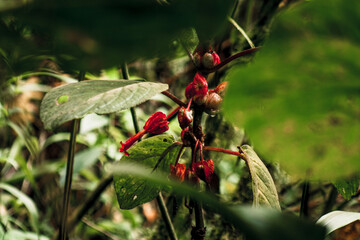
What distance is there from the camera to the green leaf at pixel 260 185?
1.09 feet

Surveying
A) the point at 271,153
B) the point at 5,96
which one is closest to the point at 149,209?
the point at 5,96

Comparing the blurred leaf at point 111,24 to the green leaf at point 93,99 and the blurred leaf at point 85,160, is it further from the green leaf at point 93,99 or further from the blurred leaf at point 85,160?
the blurred leaf at point 85,160

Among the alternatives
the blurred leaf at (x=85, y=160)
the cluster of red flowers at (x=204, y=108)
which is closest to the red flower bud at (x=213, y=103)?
the cluster of red flowers at (x=204, y=108)

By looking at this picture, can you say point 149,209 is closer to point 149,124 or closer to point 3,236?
point 3,236

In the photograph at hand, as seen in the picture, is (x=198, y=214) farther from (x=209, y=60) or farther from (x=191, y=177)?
(x=209, y=60)

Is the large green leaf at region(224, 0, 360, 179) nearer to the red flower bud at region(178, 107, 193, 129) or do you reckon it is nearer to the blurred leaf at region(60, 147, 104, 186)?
the red flower bud at region(178, 107, 193, 129)

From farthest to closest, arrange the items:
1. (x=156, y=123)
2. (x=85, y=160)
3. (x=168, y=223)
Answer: (x=85, y=160) → (x=168, y=223) → (x=156, y=123)

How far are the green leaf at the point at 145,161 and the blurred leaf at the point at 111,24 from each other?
30cm

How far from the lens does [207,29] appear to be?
99mm

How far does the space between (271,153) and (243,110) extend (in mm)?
26

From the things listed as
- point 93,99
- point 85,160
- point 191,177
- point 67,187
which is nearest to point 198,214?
point 191,177

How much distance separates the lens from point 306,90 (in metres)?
0.14

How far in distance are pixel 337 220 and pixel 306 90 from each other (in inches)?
13.7

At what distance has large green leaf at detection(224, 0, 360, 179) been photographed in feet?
0.42
